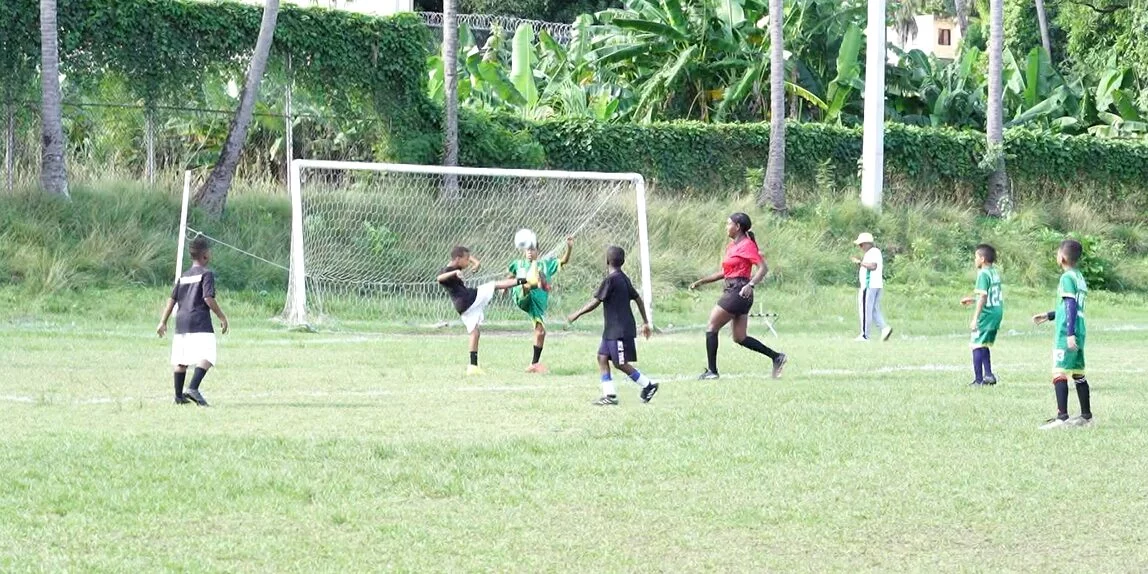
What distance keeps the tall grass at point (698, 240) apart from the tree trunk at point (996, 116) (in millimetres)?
558

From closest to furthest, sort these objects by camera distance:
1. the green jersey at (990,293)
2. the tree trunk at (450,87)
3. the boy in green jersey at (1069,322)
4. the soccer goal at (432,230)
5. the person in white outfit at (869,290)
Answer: the boy in green jersey at (1069,322) → the green jersey at (990,293) → the person in white outfit at (869,290) → the soccer goal at (432,230) → the tree trunk at (450,87)

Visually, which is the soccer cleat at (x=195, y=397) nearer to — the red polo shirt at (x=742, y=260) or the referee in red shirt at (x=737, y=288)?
the referee in red shirt at (x=737, y=288)

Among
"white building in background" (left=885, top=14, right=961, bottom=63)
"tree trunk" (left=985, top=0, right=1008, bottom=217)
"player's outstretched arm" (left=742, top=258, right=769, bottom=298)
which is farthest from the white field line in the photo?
"white building in background" (left=885, top=14, right=961, bottom=63)

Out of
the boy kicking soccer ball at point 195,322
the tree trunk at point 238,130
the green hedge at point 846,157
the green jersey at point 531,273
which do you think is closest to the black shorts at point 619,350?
the boy kicking soccer ball at point 195,322

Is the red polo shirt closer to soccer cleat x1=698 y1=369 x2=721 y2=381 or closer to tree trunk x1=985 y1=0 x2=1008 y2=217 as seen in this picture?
soccer cleat x1=698 y1=369 x2=721 y2=381

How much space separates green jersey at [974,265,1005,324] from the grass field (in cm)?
69

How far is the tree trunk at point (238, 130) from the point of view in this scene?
83.5 feet

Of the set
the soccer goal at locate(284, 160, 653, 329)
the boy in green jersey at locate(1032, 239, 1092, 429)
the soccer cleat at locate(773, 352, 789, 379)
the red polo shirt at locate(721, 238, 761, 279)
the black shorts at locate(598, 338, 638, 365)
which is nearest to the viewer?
the boy in green jersey at locate(1032, 239, 1092, 429)

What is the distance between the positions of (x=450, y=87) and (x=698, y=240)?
5358 millimetres

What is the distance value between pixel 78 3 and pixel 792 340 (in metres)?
12.9

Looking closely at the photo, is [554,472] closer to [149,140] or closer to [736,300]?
[736,300]

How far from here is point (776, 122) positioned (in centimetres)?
3091

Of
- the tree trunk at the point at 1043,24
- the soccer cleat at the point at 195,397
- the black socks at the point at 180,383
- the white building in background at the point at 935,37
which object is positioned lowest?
the soccer cleat at the point at 195,397

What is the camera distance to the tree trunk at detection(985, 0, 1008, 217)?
1314 inches
